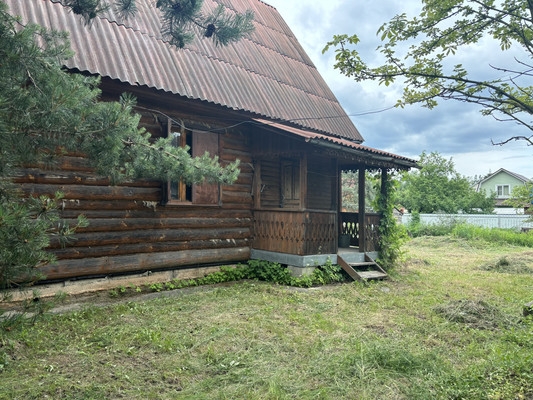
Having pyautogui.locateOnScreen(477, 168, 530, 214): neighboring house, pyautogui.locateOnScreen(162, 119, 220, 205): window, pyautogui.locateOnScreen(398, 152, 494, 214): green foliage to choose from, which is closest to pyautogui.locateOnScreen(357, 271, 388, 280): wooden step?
pyautogui.locateOnScreen(162, 119, 220, 205): window

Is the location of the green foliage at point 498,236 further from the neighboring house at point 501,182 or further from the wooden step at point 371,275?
the neighboring house at point 501,182

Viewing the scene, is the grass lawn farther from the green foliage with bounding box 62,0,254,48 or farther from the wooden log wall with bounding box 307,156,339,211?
the wooden log wall with bounding box 307,156,339,211

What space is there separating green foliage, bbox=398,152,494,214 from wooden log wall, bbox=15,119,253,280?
2566cm

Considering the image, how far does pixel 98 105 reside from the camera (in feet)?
9.66

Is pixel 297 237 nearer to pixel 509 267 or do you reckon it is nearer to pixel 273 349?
pixel 273 349

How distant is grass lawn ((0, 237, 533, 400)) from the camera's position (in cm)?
319

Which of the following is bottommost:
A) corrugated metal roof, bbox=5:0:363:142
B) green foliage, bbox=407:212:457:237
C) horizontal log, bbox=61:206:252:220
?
green foliage, bbox=407:212:457:237

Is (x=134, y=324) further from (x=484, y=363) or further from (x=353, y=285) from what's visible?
(x=353, y=285)

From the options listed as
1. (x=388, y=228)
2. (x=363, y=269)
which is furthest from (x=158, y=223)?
(x=388, y=228)

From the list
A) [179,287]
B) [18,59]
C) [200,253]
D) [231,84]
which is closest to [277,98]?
[231,84]

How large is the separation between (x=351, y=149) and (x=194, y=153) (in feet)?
10.9

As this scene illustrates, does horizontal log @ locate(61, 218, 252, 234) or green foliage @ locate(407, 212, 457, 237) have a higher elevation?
horizontal log @ locate(61, 218, 252, 234)

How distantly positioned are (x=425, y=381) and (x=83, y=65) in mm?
6386

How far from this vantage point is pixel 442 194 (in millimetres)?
33188
